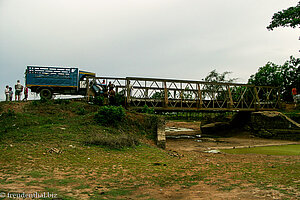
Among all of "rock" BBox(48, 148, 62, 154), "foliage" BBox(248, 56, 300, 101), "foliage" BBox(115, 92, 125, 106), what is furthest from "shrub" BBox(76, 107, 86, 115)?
"foliage" BBox(248, 56, 300, 101)

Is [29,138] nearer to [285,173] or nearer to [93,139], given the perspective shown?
[93,139]

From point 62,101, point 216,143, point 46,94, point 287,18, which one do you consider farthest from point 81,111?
point 287,18

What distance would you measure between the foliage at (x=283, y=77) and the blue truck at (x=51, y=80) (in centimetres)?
3173

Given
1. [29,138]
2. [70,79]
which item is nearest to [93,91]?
[70,79]

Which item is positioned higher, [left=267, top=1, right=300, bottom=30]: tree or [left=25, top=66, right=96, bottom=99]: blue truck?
[left=267, top=1, right=300, bottom=30]: tree

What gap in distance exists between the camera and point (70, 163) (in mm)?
6914

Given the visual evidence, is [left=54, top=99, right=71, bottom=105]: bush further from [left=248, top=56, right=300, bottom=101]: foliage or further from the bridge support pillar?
[left=248, top=56, right=300, bottom=101]: foliage

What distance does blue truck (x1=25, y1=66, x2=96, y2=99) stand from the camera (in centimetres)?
1748

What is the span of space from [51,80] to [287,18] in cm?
2192

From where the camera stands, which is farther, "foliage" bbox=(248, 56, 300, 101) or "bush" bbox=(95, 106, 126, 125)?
"foliage" bbox=(248, 56, 300, 101)

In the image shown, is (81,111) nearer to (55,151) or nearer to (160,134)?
(160,134)

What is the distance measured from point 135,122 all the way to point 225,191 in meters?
9.45

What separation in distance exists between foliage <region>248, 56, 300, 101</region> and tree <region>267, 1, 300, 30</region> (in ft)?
56.4

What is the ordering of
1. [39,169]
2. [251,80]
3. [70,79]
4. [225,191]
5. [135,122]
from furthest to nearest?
[251,80] → [70,79] → [135,122] → [39,169] → [225,191]
